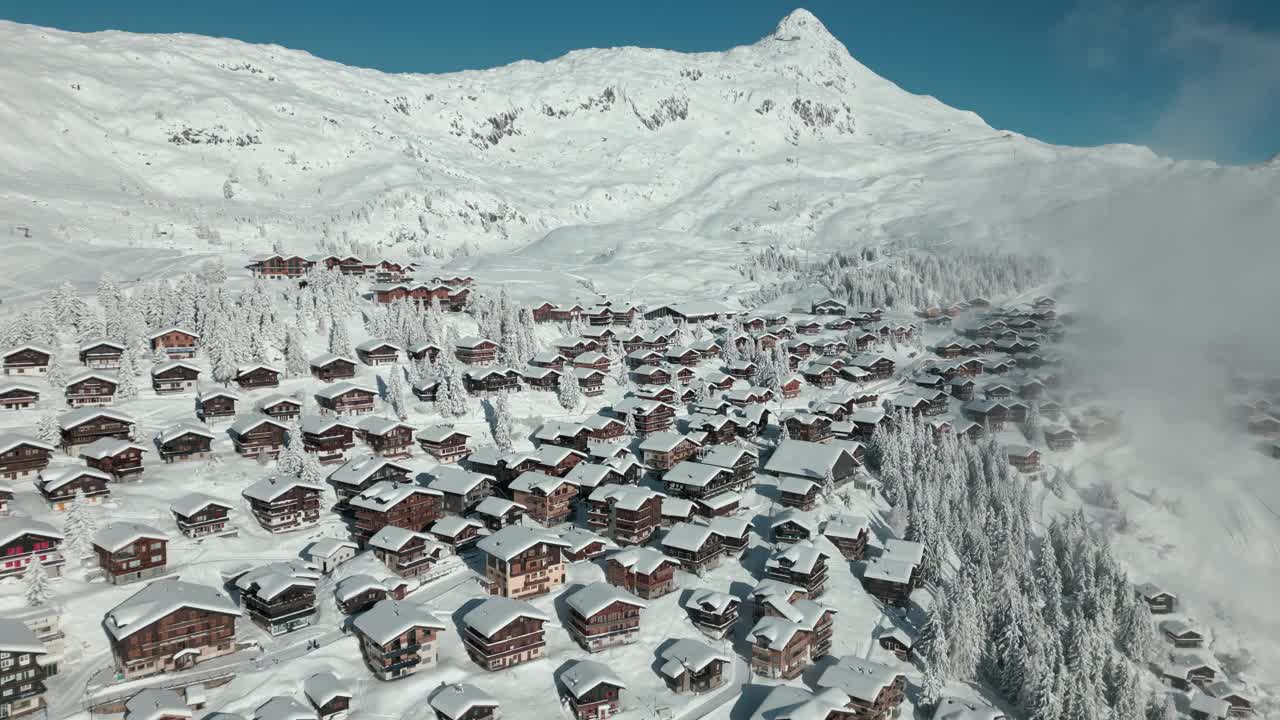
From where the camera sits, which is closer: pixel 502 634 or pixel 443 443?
pixel 502 634

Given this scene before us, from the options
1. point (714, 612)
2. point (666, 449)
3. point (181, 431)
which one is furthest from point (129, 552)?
point (666, 449)

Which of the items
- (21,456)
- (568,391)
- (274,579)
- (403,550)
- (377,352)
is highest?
(377,352)

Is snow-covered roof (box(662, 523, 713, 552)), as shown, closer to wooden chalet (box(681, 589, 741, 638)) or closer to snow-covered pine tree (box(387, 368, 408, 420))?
wooden chalet (box(681, 589, 741, 638))

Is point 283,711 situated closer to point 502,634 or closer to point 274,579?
point 274,579

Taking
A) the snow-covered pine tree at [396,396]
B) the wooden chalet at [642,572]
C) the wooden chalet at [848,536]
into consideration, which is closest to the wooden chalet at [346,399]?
the snow-covered pine tree at [396,396]

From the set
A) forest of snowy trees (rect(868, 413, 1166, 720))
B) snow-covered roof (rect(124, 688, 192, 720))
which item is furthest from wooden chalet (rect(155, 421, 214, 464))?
forest of snowy trees (rect(868, 413, 1166, 720))

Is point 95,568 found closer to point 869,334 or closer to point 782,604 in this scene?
point 782,604

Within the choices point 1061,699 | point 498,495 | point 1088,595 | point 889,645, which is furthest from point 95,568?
point 1088,595
